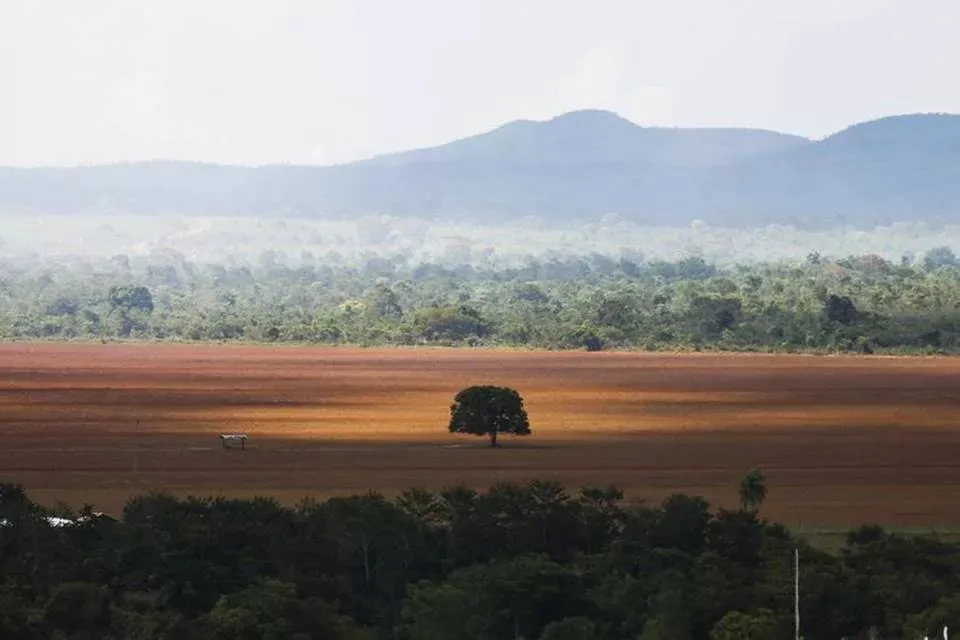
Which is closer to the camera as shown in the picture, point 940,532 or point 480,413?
point 940,532

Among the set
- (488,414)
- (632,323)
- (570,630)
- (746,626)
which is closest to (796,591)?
(746,626)

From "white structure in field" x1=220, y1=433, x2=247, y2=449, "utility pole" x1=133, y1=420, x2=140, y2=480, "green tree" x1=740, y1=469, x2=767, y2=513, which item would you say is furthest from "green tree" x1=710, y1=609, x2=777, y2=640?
"white structure in field" x1=220, y1=433, x2=247, y2=449

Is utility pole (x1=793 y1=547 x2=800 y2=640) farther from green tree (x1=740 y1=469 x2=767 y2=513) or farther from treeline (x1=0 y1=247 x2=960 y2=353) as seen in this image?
treeline (x1=0 y1=247 x2=960 y2=353)

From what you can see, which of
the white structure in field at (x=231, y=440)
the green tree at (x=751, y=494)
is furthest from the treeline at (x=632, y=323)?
the green tree at (x=751, y=494)

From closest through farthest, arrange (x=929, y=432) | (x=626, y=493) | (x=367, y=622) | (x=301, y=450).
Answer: (x=367, y=622) < (x=626, y=493) < (x=301, y=450) < (x=929, y=432)

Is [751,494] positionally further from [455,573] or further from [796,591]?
[796,591]

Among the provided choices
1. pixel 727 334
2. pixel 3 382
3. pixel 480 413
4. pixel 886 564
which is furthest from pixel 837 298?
pixel 886 564

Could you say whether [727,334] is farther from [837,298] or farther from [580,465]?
[580,465]

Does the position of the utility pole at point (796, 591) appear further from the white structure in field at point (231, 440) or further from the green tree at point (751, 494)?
the white structure in field at point (231, 440)
